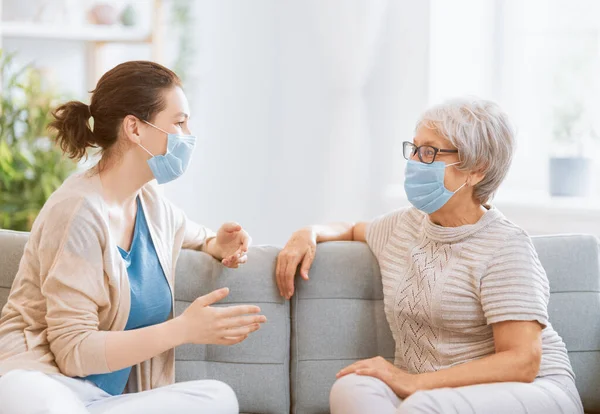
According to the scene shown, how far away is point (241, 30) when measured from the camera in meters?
4.73

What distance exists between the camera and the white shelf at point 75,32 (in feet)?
13.6

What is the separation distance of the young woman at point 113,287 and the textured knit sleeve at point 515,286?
539 mm

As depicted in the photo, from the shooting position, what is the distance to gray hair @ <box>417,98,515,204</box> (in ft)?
6.35

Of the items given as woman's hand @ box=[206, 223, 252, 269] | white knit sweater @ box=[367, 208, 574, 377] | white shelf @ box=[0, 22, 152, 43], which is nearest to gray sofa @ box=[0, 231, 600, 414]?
woman's hand @ box=[206, 223, 252, 269]

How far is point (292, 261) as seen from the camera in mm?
2154

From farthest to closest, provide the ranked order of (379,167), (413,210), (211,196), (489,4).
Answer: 1. (211,196)
2. (379,167)
3. (489,4)
4. (413,210)

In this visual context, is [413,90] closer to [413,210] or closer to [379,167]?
[379,167]

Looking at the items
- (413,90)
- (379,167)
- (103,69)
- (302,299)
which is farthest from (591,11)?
(103,69)

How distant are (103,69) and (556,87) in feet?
8.08

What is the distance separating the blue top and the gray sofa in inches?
7.5

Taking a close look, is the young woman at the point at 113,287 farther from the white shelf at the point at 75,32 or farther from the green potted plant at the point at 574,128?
the white shelf at the point at 75,32

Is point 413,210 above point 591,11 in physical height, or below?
below

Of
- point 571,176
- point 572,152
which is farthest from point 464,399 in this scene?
point 572,152

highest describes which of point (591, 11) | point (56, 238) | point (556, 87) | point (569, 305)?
point (591, 11)
